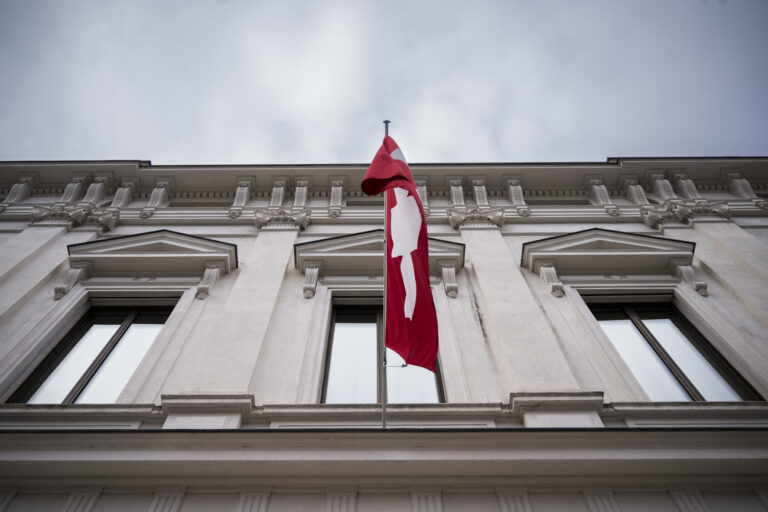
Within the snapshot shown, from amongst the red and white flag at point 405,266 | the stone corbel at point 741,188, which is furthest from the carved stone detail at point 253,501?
the stone corbel at point 741,188

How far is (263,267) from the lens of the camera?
10.4 m

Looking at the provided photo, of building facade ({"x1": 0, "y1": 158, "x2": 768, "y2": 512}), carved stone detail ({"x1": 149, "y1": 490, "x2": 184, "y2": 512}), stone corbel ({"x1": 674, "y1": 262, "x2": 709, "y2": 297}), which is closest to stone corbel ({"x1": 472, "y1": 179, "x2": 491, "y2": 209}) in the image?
building facade ({"x1": 0, "y1": 158, "x2": 768, "y2": 512})

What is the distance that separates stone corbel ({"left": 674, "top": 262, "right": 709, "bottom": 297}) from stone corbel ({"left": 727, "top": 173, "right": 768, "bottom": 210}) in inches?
179

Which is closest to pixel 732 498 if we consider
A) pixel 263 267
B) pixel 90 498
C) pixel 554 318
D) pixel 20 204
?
pixel 554 318

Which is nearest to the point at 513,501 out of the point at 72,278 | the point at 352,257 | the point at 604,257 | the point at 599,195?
the point at 352,257

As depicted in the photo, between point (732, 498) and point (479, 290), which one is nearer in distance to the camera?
point (732, 498)

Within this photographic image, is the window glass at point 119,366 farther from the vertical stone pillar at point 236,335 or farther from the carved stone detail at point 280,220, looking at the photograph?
the carved stone detail at point 280,220

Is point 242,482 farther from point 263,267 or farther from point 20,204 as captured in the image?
point 20,204

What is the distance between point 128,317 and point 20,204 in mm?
6389

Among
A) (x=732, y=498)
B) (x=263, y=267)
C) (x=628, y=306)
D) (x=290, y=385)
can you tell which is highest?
(x=263, y=267)

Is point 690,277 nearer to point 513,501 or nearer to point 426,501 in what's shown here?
point 513,501

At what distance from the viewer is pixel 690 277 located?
1010 centimetres

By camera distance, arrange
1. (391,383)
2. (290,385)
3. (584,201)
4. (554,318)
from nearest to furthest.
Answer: (290,385)
(391,383)
(554,318)
(584,201)

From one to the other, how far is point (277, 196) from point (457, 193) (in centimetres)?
480
